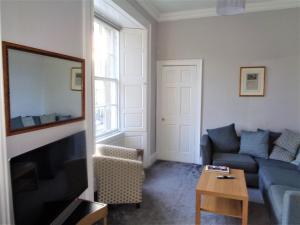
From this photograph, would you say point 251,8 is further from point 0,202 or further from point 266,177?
point 0,202

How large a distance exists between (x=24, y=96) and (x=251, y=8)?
397 cm

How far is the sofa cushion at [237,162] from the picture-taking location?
11.1 ft

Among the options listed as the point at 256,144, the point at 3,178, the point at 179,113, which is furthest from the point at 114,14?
the point at 256,144

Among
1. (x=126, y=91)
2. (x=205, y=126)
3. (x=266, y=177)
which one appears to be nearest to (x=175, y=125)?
(x=205, y=126)

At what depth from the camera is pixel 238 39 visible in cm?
418

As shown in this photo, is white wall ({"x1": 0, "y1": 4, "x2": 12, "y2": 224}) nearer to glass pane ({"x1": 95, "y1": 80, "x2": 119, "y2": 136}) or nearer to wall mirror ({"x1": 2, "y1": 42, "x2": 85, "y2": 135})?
wall mirror ({"x1": 2, "y1": 42, "x2": 85, "y2": 135})

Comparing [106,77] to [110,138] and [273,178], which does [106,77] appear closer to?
[110,138]

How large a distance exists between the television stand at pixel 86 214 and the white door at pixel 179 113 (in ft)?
Answer: 9.54

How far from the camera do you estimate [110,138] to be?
366 centimetres

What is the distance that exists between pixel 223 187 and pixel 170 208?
0.77 meters

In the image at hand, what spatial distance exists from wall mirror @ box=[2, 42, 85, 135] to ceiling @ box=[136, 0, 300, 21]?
2193 mm

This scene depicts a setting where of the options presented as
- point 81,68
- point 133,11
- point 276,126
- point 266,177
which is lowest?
point 266,177

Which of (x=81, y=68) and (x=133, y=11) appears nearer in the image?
(x=81, y=68)

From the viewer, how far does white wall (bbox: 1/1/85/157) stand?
1591mm
